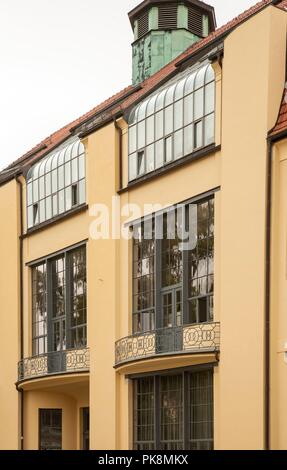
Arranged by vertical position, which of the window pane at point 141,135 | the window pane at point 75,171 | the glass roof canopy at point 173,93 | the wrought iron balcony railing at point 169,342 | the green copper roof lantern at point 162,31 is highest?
the green copper roof lantern at point 162,31

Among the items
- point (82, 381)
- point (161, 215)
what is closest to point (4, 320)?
point (82, 381)

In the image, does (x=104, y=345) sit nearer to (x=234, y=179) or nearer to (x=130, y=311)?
(x=130, y=311)

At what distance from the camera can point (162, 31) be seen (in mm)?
34094

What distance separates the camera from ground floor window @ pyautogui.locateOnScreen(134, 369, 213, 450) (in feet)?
68.7

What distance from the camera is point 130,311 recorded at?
23469 mm

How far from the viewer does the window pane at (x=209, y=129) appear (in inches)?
834

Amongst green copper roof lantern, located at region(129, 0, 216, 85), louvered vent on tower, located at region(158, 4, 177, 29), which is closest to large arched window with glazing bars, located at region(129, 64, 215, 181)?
green copper roof lantern, located at region(129, 0, 216, 85)

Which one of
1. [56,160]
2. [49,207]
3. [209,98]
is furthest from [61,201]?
[209,98]

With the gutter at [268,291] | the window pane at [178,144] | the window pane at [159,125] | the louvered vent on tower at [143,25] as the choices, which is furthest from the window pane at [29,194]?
the gutter at [268,291]

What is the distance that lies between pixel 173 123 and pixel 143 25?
13075mm

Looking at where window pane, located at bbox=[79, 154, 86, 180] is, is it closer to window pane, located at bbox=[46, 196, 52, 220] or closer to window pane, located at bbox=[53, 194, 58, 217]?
window pane, located at bbox=[53, 194, 58, 217]

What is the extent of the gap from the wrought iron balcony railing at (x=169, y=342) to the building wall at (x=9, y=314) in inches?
245

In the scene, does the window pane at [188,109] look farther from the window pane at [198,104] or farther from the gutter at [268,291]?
the gutter at [268,291]

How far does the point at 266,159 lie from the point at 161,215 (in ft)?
13.8
